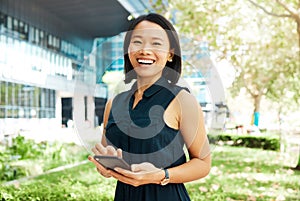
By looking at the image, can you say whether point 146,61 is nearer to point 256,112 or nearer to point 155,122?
point 155,122

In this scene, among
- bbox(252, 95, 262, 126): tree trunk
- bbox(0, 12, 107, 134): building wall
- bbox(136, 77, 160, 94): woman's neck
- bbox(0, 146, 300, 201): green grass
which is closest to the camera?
bbox(136, 77, 160, 94): woman's neck

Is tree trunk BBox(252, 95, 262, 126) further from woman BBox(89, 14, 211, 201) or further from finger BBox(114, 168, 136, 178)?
finger BBox(114, 168, 136, 178)

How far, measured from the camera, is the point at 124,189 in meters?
0.98

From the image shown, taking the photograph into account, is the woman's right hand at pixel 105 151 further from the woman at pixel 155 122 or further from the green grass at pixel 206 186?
the green grass at pixel 206 186

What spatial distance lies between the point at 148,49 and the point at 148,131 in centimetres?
18

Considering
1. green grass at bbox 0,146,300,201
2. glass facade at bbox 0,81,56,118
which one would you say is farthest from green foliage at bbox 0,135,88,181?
glass facade at bbox 0,81,56,118

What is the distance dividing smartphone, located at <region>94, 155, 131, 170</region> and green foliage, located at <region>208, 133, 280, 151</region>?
24.6 feet

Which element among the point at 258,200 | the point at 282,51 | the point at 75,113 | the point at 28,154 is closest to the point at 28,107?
the point at 28,154

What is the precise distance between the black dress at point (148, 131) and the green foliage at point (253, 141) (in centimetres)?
742

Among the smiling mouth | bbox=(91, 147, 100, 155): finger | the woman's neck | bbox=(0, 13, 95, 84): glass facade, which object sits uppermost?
bbox=(0, 13, 95, 84): glass facade

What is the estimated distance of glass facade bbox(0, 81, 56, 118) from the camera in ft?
33.8

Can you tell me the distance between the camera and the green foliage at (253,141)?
8.52 metres

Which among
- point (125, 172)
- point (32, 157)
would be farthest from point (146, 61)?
point (32, 157)

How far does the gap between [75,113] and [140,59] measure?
0.70 feet
